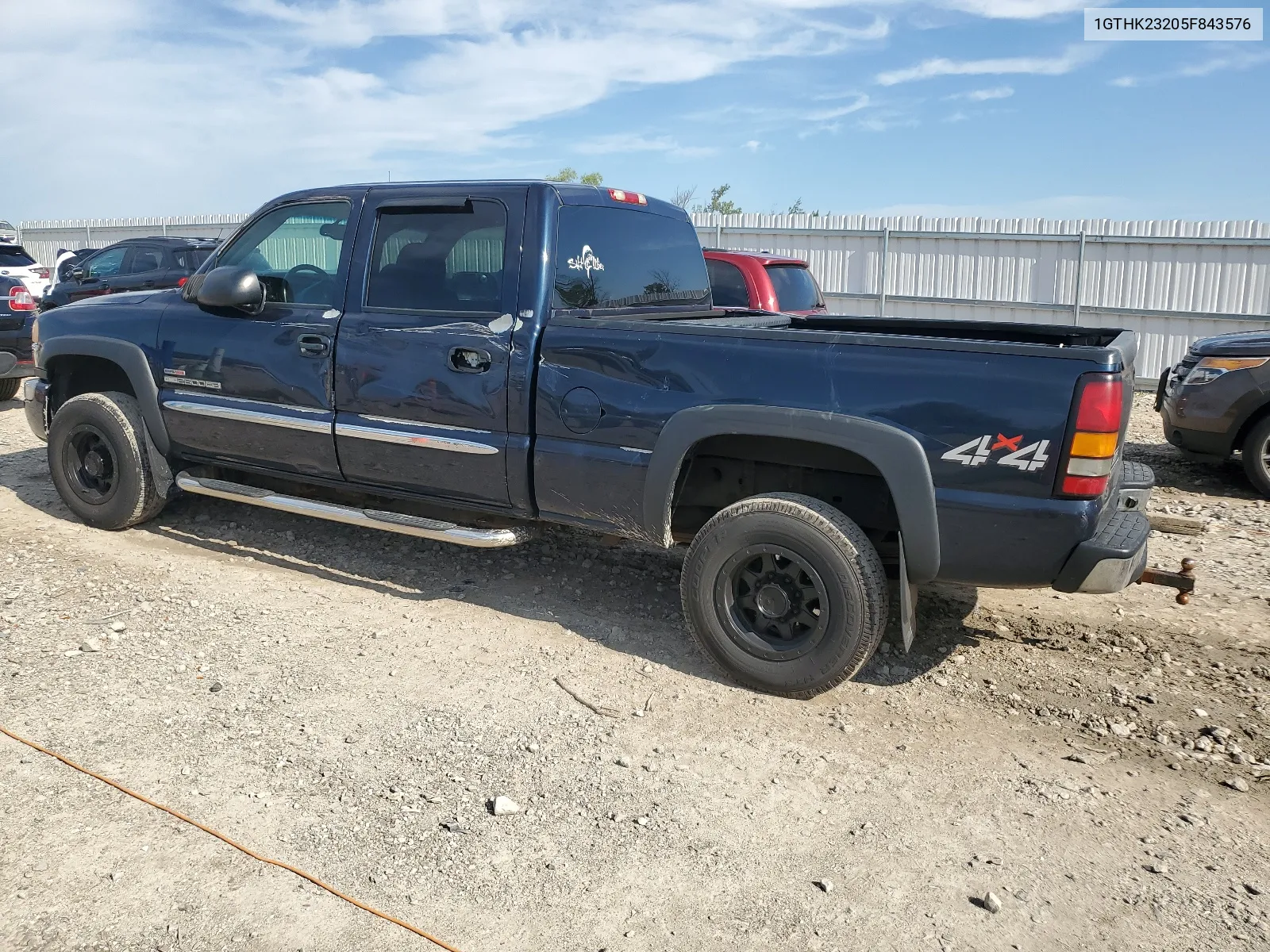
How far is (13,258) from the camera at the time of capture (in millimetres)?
13773

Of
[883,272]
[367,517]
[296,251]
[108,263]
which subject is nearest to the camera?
[367,517]

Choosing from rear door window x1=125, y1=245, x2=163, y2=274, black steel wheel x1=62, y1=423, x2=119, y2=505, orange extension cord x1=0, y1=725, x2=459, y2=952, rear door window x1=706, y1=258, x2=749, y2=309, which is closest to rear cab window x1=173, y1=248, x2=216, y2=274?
rear door window x1=125, y1=245, x2=163, y2=274

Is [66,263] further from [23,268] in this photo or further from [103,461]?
[103,461]

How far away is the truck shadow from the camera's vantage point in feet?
15.4

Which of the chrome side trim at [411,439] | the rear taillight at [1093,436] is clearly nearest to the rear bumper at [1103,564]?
the rear taillight at [1093,436]

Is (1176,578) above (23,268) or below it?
below

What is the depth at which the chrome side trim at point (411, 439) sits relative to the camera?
465cm

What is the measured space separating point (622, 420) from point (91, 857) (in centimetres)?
241

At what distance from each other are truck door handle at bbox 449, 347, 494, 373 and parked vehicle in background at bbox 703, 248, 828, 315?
4.42 metres

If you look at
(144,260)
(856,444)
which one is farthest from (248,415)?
(144,260)

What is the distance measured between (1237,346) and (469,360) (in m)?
5.95

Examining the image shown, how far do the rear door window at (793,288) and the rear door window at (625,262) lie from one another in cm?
334

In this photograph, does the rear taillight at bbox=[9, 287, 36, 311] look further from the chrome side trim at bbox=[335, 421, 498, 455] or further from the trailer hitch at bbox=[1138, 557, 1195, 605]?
the trailer hitch at bbox=[1138, 557, 1195, 605]

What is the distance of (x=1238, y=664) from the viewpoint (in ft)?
14.6
